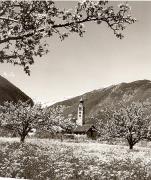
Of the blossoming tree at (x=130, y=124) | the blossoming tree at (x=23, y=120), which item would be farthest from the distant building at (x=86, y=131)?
the blossoming tree at (x=23, y=120)

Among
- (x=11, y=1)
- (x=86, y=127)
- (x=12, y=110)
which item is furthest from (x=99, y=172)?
(x=86, y=127)

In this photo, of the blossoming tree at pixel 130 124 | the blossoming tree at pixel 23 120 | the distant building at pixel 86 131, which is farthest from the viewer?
the distant building at pixel 86 131

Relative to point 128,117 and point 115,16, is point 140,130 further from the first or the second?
point 115,16

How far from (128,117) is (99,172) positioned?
3427 centimetres

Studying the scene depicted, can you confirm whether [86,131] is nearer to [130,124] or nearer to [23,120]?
[130,124]

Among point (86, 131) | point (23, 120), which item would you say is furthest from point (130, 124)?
point (86, 131)

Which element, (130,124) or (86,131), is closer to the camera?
(130,124)

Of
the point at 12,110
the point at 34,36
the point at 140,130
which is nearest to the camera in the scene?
the point at 34,36

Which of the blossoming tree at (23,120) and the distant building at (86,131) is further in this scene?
the distant building at (86,131)

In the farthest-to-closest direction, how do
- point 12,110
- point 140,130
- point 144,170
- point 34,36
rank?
1. point 12,110
2. point 140,130
3. point 144,170
4. point 34,36

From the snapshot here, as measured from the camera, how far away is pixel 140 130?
51.1 metres

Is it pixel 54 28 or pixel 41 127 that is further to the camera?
pixel 41 127

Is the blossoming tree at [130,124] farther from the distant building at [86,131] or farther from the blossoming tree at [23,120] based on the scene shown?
the distant building at [86,131]

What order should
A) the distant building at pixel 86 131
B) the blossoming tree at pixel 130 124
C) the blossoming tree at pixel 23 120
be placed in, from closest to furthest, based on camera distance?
the blossoming tree at pixel 130 124
the blossoming tree at pixel 23 120
the distant building at pixel 86 131
